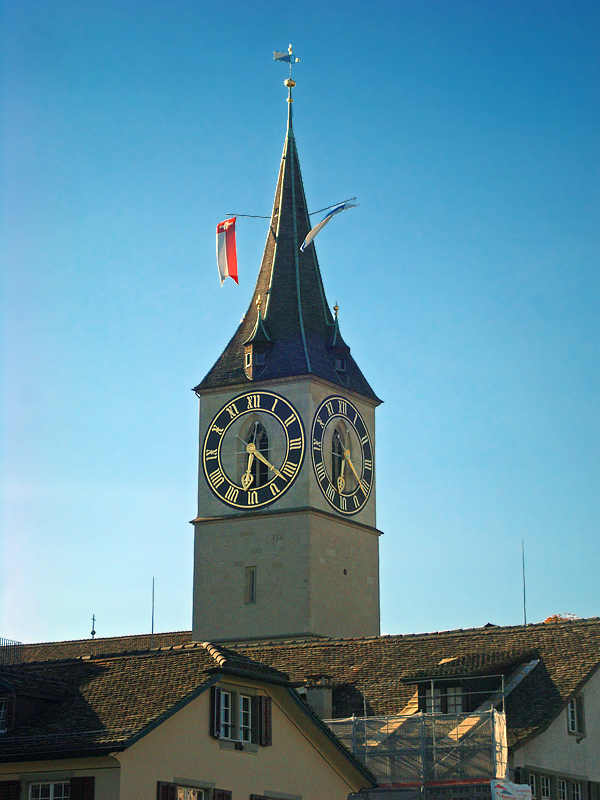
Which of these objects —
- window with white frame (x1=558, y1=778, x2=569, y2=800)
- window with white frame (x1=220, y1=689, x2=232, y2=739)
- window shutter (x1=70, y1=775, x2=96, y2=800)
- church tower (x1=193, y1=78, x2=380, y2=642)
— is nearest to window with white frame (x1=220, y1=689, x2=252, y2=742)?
window with white frame (x1=220, y1=689, x2=232, y2=739)

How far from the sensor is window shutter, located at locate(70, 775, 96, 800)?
3728 cm

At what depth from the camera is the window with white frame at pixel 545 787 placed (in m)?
47.6

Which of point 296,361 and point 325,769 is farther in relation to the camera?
point 296,361

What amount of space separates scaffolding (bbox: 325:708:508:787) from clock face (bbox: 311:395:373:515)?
71.8 ft

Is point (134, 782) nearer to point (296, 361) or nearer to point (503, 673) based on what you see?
point (503, 673)

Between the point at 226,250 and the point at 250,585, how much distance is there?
629 inches

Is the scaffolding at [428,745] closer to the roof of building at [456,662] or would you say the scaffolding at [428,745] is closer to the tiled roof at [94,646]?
the roof of building at [456,662]

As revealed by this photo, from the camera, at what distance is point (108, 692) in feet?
135

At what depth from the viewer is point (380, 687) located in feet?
172

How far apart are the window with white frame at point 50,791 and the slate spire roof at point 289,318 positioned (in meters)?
34.3

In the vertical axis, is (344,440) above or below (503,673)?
above

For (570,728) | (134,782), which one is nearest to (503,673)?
(570,728)

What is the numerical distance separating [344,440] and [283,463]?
11.8 ft

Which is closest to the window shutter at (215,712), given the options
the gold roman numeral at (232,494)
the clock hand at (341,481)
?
the gold roman numeral at (232,494)
